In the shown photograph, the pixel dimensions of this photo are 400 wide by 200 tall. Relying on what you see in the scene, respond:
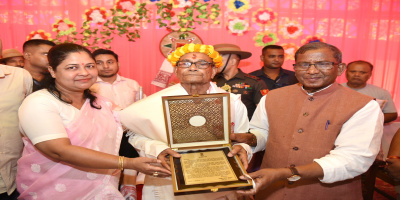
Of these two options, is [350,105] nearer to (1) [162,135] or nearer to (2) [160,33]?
(1) [162,135]

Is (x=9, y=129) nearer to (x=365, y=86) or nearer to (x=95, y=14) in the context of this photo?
(x=95, y=14)

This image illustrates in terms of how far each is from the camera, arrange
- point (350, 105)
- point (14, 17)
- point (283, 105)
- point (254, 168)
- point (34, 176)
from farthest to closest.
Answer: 1. point (14, 17)
2. point (254, 168)
3. point (283, 105)
4. point (34, 176)
5. point (350, 105)

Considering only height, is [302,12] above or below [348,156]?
above

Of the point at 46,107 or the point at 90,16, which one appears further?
the point at 90,16

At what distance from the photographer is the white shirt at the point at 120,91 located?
417 cm

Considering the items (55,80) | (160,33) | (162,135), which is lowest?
(162,135)

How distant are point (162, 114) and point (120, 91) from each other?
2340 millimetres

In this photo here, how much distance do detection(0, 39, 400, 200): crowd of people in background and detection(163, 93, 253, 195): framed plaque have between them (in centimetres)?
11

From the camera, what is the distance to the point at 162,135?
2.24m

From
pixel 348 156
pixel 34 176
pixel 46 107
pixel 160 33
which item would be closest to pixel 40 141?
pixel 46 107

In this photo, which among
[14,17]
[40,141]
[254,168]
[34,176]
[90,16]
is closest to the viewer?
[40,141]

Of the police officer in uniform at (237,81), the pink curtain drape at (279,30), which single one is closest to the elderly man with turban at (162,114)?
the police officer in uniform at (237,81)

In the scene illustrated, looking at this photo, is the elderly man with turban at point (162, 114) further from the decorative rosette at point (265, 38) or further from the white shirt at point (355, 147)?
the decorative rosette at point (265, 38)

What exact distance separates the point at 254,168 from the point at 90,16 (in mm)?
4077
